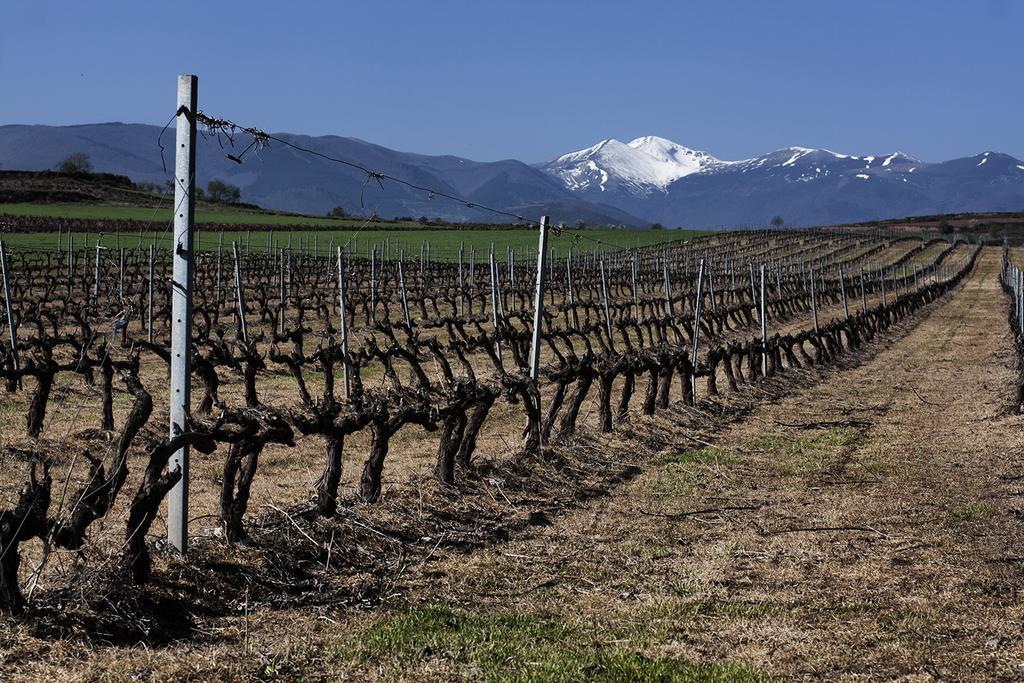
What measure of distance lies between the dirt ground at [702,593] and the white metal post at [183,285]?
3.60 ft

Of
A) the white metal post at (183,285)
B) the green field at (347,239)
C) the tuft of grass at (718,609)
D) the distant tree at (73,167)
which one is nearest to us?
the tuft of grass at (718,609)

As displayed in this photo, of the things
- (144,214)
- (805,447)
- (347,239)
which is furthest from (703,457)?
(144,214)

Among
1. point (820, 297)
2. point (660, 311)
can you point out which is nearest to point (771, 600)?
point (660, 311)

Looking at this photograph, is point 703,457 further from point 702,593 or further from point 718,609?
point 718,609

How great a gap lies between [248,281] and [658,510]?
107 feet

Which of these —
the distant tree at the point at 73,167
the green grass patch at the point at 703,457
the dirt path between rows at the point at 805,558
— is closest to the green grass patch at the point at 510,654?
the dirt path between rows at the point at 805,558

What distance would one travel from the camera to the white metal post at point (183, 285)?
23.6 feet

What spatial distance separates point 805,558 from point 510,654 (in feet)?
11.2

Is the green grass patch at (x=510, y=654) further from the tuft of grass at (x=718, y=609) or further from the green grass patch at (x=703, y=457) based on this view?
the green grass patch at (x=703, y=457)

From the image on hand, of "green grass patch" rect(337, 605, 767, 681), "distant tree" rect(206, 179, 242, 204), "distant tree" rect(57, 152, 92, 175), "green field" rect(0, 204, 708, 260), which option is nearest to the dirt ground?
"green grass patch" rect(337, 605, 767, 681)

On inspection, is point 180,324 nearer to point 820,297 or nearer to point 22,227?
point 820,297

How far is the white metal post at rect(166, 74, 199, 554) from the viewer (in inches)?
283

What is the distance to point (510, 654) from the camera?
5.86 metres

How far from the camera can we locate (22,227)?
61.8 metres
